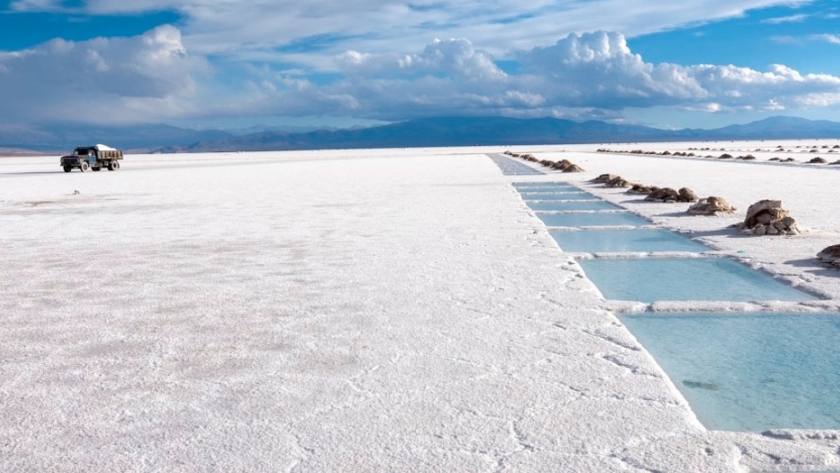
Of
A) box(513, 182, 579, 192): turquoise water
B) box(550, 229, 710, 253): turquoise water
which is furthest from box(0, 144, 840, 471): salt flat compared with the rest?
box(513, 182, 579, 192): turquoise water

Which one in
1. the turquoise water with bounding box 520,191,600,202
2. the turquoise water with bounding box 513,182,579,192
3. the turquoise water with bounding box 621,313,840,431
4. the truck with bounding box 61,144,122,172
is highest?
the truck with bounding box 61,144,122,172

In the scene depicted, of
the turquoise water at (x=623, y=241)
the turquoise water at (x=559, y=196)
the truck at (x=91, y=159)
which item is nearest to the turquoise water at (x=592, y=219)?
the turquoise water at (x=623, y=241)

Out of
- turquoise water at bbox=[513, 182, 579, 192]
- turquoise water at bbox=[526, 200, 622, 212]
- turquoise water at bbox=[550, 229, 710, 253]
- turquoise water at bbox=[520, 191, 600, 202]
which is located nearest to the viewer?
turquoise water at bbox=[550, 229, 710, 253]

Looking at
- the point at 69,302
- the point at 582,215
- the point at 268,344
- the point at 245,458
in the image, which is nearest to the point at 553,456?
the point at 245,458

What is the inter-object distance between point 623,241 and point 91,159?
3704 cm

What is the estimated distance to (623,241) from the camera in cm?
919

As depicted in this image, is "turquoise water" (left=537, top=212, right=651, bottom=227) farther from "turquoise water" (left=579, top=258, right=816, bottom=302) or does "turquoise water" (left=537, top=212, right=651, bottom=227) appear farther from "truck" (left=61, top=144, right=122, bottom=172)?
"truck" (left=61, top=144, right=122, bottom=172)

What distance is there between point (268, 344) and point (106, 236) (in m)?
6.46

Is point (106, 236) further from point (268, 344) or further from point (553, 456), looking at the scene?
point (553, 456)

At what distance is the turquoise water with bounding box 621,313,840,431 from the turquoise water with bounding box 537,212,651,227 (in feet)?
19.9

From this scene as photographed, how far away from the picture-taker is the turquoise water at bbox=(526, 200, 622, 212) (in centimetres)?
1390

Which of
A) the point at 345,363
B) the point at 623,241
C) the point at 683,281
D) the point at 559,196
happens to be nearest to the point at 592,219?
the point at 623,241

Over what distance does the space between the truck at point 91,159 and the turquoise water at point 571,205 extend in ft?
102

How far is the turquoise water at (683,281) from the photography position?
19.1ft
